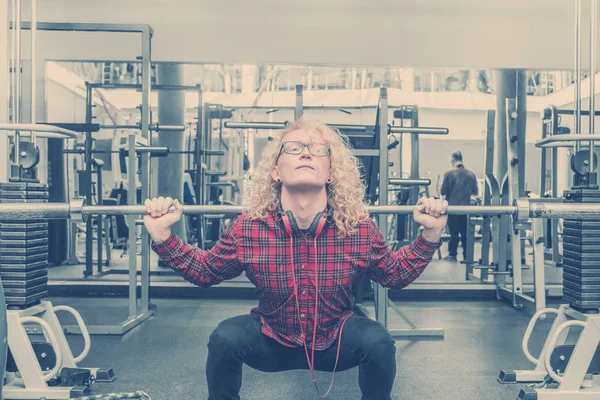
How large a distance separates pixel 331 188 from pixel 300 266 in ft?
0.89

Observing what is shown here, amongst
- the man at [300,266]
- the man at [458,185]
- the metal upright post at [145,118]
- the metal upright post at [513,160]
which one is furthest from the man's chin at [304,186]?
the man at [458,185]

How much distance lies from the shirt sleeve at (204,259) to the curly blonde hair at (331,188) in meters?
0.09

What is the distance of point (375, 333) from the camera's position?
148 centimetres

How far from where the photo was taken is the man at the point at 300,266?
4.84 ft

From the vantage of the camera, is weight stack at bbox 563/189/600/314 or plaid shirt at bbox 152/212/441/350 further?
weight stack at bbox 563/189/600/314

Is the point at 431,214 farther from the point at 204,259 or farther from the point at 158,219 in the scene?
the point at 158,219

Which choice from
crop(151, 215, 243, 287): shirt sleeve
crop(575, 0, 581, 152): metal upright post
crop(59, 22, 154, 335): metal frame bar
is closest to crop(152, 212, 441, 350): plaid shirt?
crop(151, 215, 243, 287): shirt sleeve

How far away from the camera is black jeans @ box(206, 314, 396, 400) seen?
1.44 meters

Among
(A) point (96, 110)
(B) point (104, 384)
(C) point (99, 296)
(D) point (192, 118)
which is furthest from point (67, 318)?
(A) point (96, 110)

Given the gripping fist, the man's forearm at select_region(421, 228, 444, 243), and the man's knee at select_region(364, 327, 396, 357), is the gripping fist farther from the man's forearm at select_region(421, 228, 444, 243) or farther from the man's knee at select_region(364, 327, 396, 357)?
the man's knee at select_region(364, 327, 396, 357)

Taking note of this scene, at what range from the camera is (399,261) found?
1.55 metres

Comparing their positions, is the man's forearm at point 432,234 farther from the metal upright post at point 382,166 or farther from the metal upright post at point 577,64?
the metal upright post at point 382,166

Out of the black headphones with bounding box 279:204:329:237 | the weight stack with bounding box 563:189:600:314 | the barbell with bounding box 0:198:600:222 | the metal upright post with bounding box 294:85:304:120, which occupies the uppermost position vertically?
the metal upright post with bounding box 294:85:304:120

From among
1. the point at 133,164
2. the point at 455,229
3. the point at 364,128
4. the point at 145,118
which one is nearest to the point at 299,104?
the point at 364,128
